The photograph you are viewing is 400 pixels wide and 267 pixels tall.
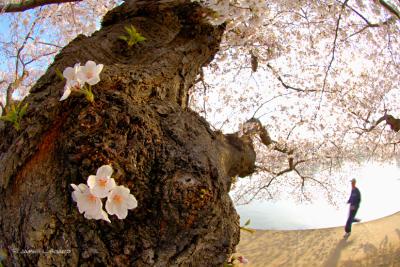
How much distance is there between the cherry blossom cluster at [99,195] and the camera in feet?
3.23

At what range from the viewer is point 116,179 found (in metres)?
1.15

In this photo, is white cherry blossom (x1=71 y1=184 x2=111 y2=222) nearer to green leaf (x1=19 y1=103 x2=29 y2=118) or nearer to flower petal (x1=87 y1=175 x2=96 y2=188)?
flower petal (x1=87 y1=175 x2=96 y2=188)

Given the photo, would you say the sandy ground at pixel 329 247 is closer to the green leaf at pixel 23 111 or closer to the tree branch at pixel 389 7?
the tree branch at pixel 389 7

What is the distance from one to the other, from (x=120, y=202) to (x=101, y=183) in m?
0.10

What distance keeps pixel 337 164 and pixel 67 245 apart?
898 cm

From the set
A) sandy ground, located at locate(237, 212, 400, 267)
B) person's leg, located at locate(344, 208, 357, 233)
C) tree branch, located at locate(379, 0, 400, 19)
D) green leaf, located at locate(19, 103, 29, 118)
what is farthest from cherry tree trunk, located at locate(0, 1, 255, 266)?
person's leg, located at locate(344, 208, 357, 233)

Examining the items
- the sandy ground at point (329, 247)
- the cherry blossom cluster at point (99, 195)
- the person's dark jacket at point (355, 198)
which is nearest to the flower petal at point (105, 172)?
the cherry blossom cluster at point (99, 195)

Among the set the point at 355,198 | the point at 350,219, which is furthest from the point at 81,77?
the point at 350,219

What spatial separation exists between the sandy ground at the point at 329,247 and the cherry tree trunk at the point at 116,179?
219 inches

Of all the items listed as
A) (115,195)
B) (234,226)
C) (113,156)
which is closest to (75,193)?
(115,195)

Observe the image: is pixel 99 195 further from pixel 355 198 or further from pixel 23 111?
pixel 355 198

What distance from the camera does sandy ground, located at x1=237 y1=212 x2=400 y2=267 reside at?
574cm

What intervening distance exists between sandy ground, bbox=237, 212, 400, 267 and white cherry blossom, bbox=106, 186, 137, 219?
232 inches

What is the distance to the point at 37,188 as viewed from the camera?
1.15 m
